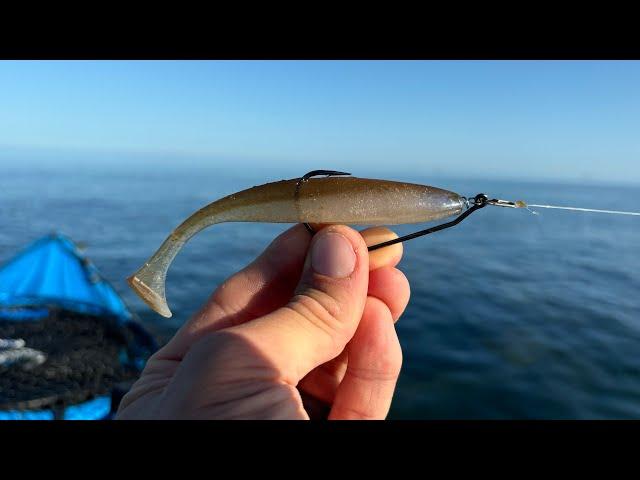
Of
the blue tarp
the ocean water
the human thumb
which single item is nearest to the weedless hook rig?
the human thumb

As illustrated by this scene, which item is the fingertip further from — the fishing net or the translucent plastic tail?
the fishing net

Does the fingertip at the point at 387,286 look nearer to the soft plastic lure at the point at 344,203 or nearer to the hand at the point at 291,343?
the hand at the point at 291,343

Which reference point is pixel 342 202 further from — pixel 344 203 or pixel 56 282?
pixel 56 282

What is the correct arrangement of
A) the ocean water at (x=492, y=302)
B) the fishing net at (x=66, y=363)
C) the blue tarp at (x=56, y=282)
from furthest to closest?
the blue tarp at (x=56, y=282) < the ocean water at (x=492, y=302) < the fishing net at (x=66, y=363)

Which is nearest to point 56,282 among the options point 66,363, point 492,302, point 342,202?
point 66,363

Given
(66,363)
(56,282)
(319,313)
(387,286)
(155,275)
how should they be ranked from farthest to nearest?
(56,282), (66,363), (387,286), (155,275), (319,313)

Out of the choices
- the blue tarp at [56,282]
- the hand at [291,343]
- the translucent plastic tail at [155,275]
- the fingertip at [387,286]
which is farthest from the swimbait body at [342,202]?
the blue tarp at [56,282]

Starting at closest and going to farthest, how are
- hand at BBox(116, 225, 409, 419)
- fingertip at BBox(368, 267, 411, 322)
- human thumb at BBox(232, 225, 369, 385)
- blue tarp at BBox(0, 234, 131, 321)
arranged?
hand at BBox(116, 225, 409, 419) → human thumb at BBox(232, 225, 369, 385) → fingertip at BBox(368, 267, 411, 322) → blue tarp at BBox(0, 234, 131, 321)
